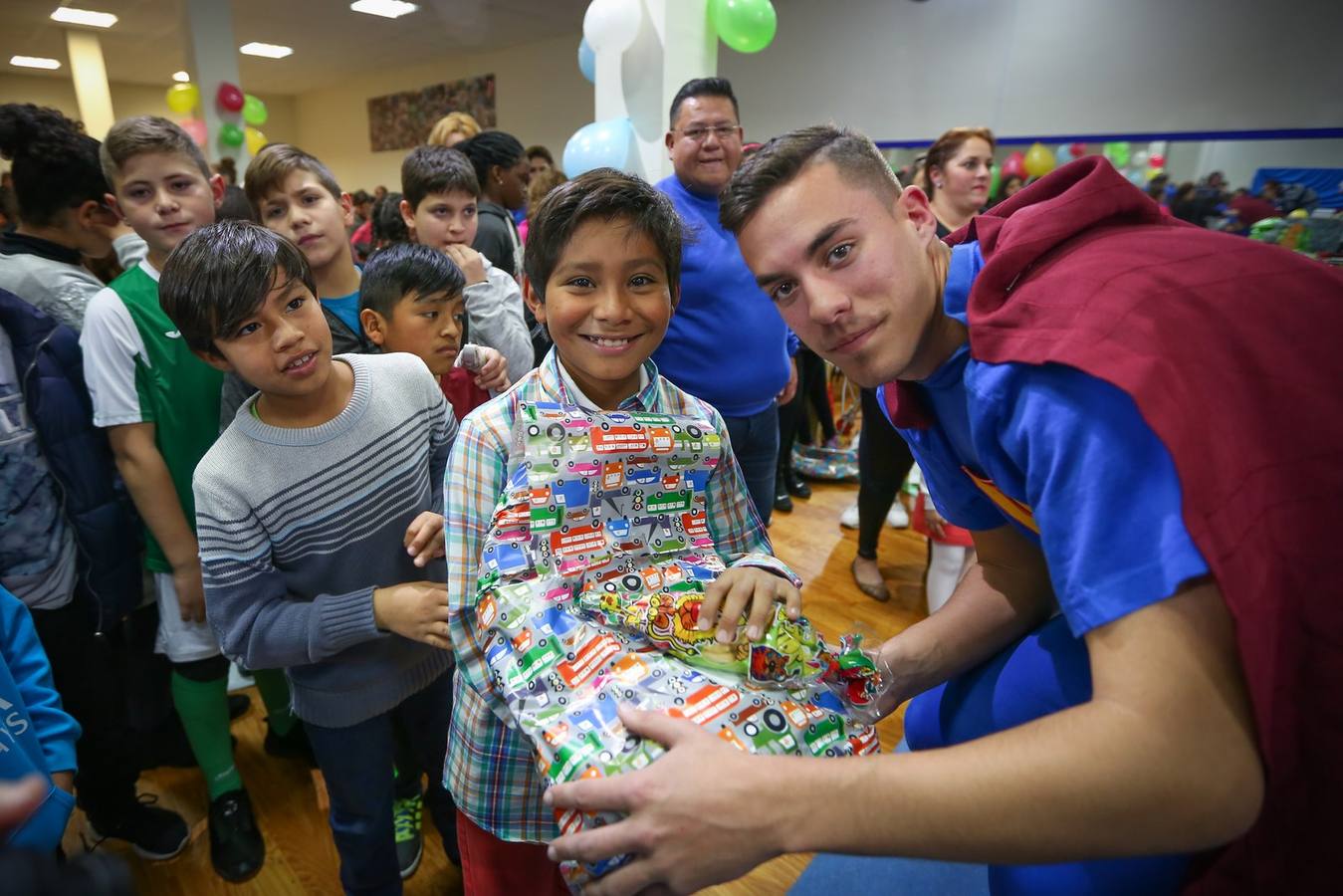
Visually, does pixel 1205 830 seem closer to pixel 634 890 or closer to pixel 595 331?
pixel 634 890

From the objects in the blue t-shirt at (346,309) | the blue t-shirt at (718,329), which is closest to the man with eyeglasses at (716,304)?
the blue t-shirt at (718,329)

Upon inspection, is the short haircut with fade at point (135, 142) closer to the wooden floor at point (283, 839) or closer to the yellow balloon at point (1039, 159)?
the wooden floor at point (283, 839)

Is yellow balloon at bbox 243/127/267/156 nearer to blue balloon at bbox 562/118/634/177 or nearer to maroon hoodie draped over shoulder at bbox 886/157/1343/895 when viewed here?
blue balloon at bbox 562/118/634/177

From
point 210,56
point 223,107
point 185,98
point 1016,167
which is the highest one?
point 210,56

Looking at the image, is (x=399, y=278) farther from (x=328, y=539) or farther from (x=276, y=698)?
(x=276, y=698)

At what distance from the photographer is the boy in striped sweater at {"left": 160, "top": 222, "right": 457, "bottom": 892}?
3.67 ft

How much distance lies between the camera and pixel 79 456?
1.45 m

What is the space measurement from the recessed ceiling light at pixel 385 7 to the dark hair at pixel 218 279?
824cm

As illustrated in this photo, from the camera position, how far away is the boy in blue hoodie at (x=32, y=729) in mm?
925

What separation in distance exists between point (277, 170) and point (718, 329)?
1.35 metres

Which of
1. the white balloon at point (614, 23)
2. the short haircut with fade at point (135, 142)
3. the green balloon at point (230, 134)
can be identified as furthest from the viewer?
the green balloon at point (230, 134)

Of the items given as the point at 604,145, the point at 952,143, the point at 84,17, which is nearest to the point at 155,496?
the point at 604,145

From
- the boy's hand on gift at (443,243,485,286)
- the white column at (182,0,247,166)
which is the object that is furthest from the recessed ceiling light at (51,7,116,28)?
the boy's hand on gift at (443,243,485,286)

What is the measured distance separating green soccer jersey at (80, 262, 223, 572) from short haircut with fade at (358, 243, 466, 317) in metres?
0.40
